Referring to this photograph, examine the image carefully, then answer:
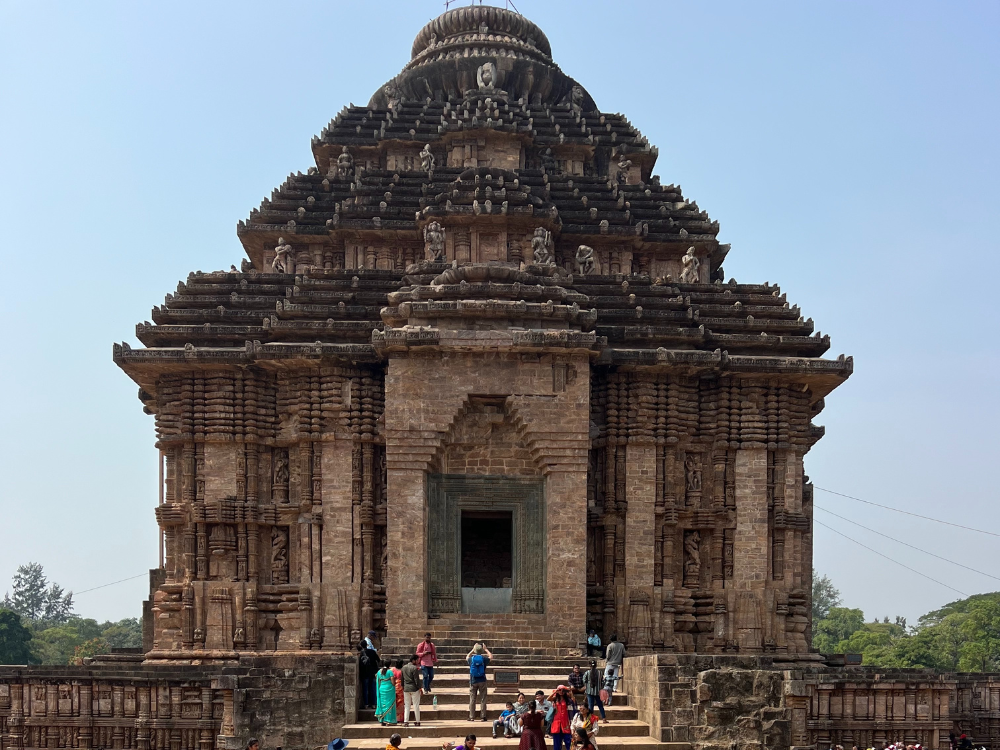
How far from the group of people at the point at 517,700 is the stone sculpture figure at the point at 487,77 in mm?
18834

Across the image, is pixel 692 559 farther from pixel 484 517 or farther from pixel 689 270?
pixel 689 270

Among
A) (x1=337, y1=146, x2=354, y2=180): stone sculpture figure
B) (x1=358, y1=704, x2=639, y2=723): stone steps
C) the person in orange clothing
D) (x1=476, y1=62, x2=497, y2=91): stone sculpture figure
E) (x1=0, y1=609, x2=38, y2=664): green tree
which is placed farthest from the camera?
(x1=0, y1=609, x2=38, y2=664): green tree

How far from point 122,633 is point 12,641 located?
51.1 metres

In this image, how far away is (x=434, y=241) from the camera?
2888 cm

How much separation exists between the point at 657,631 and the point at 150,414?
46.1ft

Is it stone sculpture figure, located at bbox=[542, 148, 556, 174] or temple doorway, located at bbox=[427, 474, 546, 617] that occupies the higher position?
stone sculpture figure, located at bbox=[542, 148, 556, 174]

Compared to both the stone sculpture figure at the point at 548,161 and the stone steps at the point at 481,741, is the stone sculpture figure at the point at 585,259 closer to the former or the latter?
the stone sculpture figure at the point at 548,161

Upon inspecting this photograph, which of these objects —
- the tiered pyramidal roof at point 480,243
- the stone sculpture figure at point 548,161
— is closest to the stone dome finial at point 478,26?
the tiered pyramidal roof at point 480,243

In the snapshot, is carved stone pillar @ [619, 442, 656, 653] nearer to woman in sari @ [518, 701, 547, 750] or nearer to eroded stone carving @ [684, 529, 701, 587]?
eroded stone carving @ [684, 529, 701, 587]

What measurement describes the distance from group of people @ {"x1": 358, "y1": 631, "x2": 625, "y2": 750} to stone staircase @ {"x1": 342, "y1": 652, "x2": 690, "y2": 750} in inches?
7.6

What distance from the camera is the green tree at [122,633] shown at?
104 meters

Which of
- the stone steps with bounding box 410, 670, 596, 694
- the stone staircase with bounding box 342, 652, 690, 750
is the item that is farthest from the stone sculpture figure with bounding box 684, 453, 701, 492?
the stone steps with bounding box 410, 670, 596, 694

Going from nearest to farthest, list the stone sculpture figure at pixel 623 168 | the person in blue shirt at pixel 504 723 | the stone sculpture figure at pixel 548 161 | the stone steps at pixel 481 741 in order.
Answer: the stone steps at pixel 481 741, the person in blue shirt at pixel 504 723, the stone sculpture figure at pixel 548 161, the stone sculpture figure at pixel 623 168

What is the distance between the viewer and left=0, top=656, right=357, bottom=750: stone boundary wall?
19.4 metres
